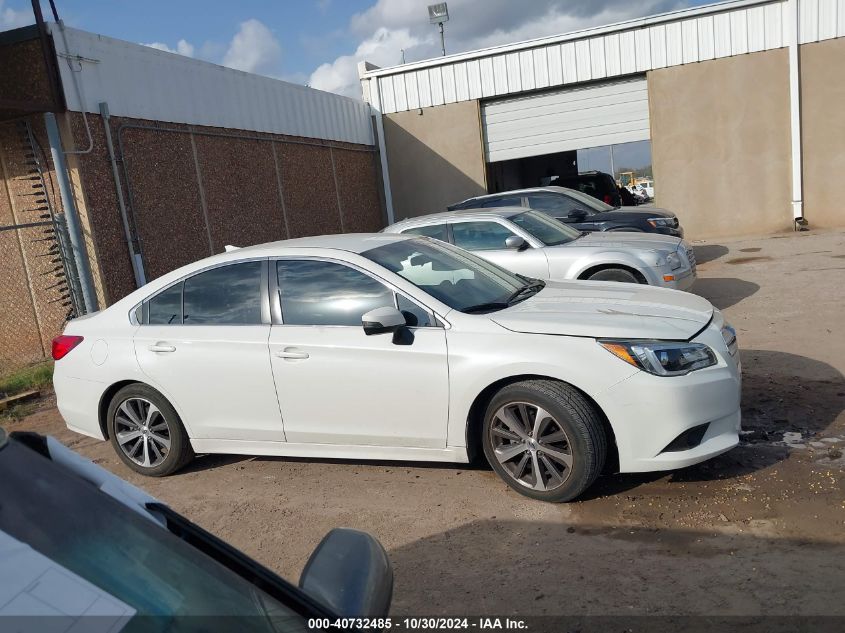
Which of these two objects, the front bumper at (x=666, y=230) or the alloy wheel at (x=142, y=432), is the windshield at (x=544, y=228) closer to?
the front bumper at (x=666, y=230)

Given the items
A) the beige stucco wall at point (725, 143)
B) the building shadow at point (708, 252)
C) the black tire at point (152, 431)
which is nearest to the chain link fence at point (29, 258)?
the black tire at point (152, 431)

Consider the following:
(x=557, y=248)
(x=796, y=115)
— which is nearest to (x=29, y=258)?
(x=557, y=248)

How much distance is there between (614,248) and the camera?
27.4 feet

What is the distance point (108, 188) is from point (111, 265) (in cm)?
106

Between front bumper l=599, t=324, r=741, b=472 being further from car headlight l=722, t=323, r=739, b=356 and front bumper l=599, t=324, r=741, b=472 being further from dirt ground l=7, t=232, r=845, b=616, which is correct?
car headlight l=722, t=323, r=739, b=356

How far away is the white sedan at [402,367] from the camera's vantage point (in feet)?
13.3

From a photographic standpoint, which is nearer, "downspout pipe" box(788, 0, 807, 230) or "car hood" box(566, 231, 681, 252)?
"car hood" box(566, 231, 681, 252)

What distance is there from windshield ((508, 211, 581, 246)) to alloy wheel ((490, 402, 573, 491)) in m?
4.73

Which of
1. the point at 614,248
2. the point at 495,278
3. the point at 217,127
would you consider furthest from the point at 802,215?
the point at 495,278

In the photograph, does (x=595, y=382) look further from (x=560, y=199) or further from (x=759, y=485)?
(x=560, y=199)

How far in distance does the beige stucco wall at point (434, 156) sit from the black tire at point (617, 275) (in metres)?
11.3

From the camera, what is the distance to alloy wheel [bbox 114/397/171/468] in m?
5.25

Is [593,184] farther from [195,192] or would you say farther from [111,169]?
[111,169]

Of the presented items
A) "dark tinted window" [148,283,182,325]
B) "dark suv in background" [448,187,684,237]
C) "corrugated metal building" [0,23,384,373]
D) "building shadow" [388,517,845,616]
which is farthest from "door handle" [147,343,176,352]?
"dark suv in background" [448,187,684,237]
